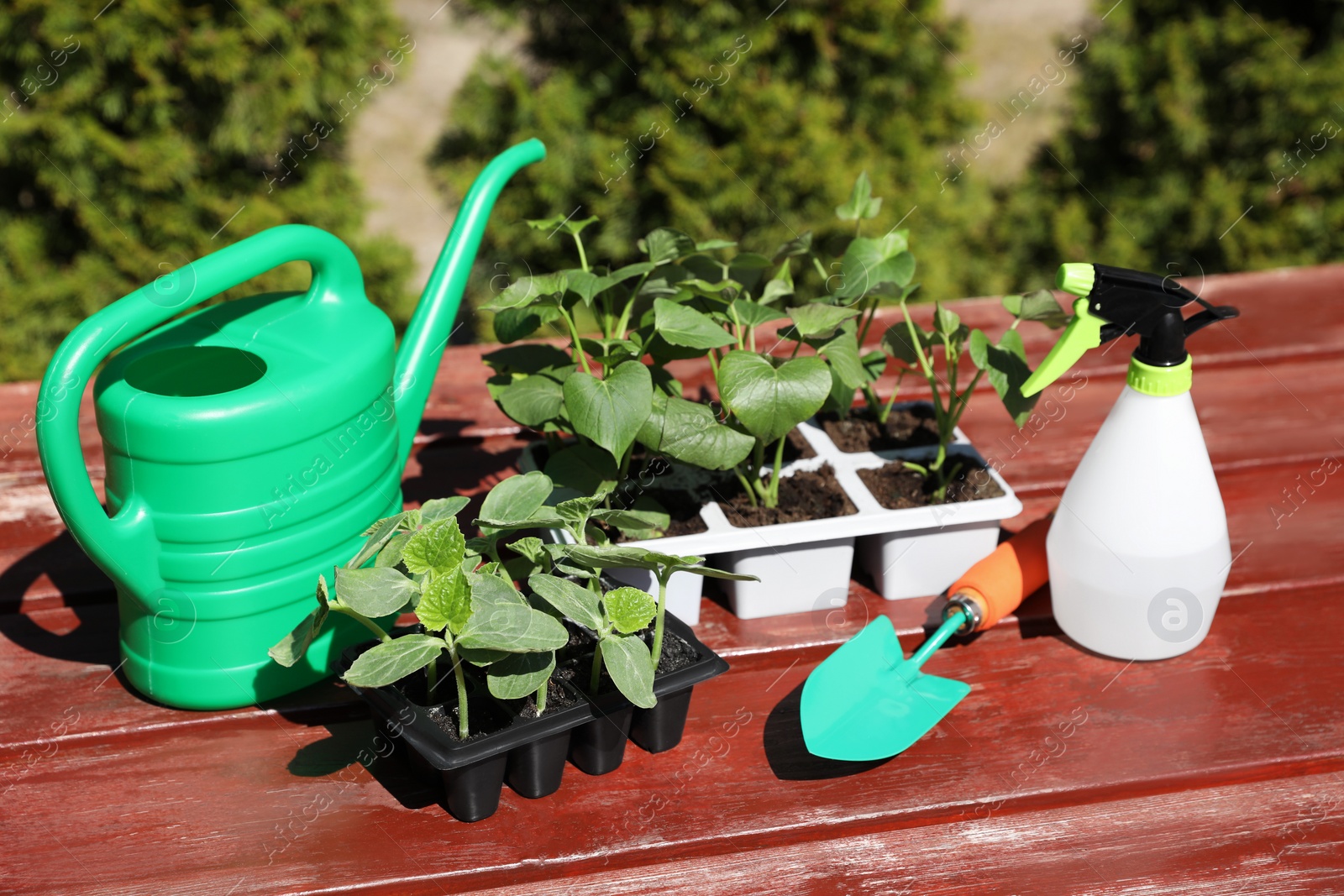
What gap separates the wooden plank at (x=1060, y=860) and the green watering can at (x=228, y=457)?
25cm

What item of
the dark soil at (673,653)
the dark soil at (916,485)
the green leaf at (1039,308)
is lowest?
the dark soil at (673,653)

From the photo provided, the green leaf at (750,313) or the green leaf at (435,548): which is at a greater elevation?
the green leaf at (750,313)

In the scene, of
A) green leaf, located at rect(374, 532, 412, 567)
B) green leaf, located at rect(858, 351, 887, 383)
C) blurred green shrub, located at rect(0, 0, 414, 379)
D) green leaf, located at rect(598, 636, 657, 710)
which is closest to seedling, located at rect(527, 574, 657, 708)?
green leaf, located at rect(598, 636, 657, 710)

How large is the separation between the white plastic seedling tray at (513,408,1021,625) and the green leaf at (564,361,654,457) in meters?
0.11

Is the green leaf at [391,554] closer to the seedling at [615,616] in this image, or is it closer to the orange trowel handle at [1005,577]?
the seedling at [615,616]

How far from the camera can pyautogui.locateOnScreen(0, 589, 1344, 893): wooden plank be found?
0.76 meters

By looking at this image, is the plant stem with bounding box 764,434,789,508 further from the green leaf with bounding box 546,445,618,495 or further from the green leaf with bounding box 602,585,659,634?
the green leaf with bounding box 602,585,659,634

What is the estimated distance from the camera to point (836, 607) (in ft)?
3.35

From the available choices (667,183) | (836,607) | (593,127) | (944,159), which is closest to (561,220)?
(836,607)

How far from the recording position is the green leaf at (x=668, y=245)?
3.34ft

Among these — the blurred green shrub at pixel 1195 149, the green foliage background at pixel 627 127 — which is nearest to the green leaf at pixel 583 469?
the green foliage background at pixel 627 127

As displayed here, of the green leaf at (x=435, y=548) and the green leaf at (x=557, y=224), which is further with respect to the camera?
the green leaf at (x=557, y=224)

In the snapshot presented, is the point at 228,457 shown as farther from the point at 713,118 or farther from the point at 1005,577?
the point at 713,118

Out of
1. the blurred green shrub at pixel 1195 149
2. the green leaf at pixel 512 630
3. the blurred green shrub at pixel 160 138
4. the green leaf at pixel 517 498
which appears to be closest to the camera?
the green leaf at pixel 512 630
